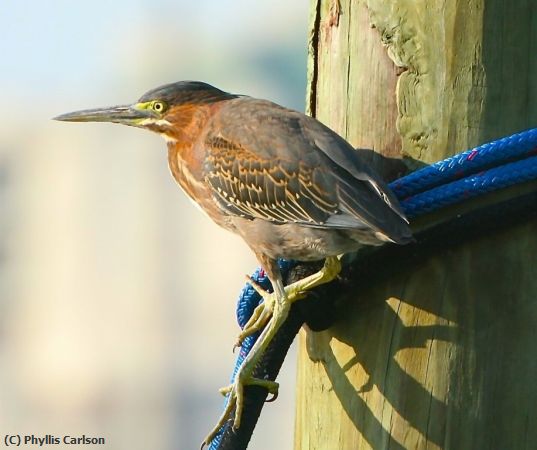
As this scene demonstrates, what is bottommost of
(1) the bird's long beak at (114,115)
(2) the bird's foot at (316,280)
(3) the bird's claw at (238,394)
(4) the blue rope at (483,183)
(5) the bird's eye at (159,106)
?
(3) the bird's claw at (238,394)

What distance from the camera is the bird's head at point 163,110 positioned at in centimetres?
421

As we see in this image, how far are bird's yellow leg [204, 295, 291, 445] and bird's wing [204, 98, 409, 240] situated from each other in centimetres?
32

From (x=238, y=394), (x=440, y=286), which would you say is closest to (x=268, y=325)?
(x=238, y=394)

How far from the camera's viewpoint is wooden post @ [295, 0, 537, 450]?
2891mm

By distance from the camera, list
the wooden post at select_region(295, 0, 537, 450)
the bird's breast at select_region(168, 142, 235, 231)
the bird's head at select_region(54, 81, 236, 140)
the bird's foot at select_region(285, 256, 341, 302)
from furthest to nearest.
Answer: the bird's head at select_region(54, 81, 236, 140) < the bird's breast at select_region(168, 142, 235, 231) < the bird's foot at select_region(285, 256, 341, 302) < the wooden post at select_region(295, 0, 537, 450)

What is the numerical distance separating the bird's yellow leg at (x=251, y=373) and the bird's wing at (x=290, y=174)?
32 centimetres

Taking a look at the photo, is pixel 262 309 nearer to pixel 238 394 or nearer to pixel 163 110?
pixel 238 394

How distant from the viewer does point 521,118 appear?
2.99 meters

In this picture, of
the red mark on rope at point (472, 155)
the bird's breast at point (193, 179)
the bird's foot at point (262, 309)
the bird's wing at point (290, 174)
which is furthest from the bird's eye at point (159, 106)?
the red mark on rope at point (472, 155)

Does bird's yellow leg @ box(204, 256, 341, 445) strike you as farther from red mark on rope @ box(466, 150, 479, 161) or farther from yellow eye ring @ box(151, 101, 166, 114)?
yellow eye ring @ box(151, 101, 166, 114)

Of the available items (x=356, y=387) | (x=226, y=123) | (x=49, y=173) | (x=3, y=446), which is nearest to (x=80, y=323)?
(x=49, y=173)

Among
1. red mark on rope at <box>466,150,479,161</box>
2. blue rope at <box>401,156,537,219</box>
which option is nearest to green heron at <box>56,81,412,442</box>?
blue rope at <box>401,156,537,219</box>

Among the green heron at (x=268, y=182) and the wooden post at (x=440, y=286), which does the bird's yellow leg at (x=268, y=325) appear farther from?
the wooden post at (x=440, y=286)

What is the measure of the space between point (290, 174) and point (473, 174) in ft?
2.64
